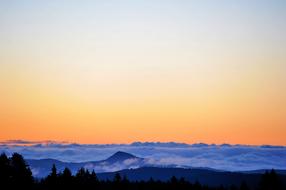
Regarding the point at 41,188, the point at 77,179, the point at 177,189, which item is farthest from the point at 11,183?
the point at 177,189

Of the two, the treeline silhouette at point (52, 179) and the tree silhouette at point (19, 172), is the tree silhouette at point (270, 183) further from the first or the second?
the tree silhouette at point (19, 172)

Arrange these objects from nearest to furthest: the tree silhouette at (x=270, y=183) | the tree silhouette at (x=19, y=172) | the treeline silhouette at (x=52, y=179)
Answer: the treeline silhouette at (x=52, y=179)
the tree silhouette at (x=19, y=172)
the tree silhouette at (x=270, y=183)

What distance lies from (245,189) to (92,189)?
37380 millimetres

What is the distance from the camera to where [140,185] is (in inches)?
7303

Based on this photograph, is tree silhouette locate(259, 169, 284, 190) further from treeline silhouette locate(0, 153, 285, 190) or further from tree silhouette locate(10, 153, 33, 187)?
tree silhouette locate(10, 153, 33, 187)

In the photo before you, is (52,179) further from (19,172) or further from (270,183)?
(270,183)

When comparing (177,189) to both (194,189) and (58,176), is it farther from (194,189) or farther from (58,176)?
(58,176)

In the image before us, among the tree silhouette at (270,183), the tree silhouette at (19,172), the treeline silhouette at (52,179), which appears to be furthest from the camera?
the tree silhouette at (270,183)

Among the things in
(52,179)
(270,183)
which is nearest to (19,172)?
(52,179)

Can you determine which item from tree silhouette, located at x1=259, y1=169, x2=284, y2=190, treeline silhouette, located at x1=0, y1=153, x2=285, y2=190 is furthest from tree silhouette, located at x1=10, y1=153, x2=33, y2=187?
tree silhouette, located at x1=259, y1=169, x2=284, y2=190

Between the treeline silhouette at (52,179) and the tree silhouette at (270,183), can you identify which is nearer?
the treeline silhouette at (52,179)

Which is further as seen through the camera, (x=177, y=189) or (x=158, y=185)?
(x=158, y=185)

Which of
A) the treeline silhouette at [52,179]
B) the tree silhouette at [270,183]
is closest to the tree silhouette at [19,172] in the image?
the treeline silhouette at [52,179]

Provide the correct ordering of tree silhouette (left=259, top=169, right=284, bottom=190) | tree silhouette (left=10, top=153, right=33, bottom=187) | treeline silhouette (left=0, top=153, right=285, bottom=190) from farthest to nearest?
tree silhouette (left=259, top=169, right=284, bottom=190) → tree silhouette (left=10, top=153, right=33, bottom=187) → treeline silhouette (left=0, top=153, right=285, bottom=190)
